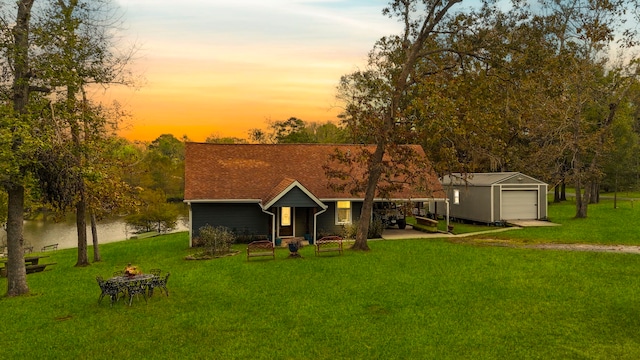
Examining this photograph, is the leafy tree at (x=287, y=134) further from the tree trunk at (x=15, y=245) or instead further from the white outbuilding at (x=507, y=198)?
the tree trunk at (x=15, y=245)

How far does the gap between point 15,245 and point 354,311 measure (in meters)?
12.8

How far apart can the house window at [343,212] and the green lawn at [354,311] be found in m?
8.21

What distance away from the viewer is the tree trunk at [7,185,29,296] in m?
15.5

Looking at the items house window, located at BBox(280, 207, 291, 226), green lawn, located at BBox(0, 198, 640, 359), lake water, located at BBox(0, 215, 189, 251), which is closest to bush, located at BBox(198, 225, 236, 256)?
green lawn, located at BBox(0, 198, 640, 359)

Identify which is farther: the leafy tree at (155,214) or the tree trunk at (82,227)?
the leafy tree at (155,214)

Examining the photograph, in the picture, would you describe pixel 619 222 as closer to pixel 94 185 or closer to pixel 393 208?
pixel 393 208

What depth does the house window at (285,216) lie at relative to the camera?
26555 mm

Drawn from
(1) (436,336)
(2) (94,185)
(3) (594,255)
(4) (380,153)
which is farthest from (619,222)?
(2) (94,185)

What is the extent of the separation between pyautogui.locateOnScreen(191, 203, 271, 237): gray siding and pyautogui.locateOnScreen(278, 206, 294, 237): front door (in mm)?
1044

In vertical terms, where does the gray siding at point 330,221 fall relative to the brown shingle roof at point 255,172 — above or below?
below

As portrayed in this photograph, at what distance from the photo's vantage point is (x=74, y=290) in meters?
16.2

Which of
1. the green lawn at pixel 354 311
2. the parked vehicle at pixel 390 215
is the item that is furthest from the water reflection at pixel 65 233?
the parked vehicle at pixel 390 215

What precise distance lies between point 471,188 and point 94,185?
27260 millimetres

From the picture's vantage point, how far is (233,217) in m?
27.1
